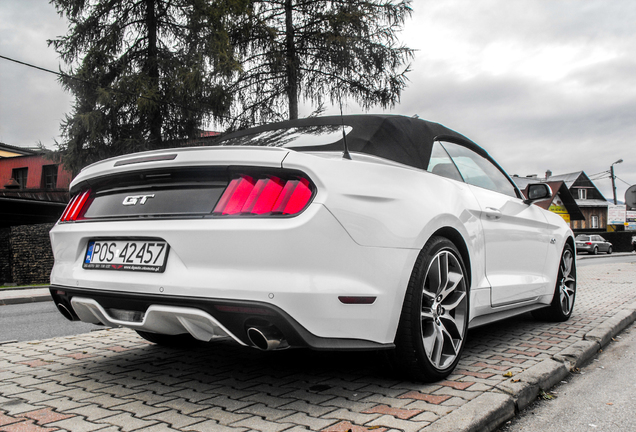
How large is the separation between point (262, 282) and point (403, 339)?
2.87 ft

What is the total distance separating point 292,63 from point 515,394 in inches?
631

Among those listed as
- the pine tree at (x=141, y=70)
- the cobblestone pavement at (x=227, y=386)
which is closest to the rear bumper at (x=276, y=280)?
the cobblestone pavement at (x=227, y=386)

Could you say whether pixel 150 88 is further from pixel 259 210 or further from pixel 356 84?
pixel 259 210

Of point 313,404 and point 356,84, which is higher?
point 356,84

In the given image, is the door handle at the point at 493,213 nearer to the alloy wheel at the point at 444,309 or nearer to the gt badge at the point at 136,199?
the alloy wheel at the point at 444,309

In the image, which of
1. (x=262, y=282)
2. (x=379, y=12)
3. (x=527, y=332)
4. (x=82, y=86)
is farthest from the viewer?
(x=379, y=12)

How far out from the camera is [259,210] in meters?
2.44

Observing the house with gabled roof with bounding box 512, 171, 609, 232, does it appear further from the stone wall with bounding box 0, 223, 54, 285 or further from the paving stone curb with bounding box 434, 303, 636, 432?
the paving stone curb with bounding box 434, 303, 636, 432

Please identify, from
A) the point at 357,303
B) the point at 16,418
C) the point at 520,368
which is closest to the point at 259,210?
the point at 357,303

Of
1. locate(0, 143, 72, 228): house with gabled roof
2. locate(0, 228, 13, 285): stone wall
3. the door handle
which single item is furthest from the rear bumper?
locate(0, 228, 13, 285): stone wall

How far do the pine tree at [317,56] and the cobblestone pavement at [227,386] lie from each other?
1407cm

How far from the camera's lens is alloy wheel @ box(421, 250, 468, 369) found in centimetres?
297

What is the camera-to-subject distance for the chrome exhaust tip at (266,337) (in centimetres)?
238

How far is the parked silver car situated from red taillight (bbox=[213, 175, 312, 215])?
46464 mm
